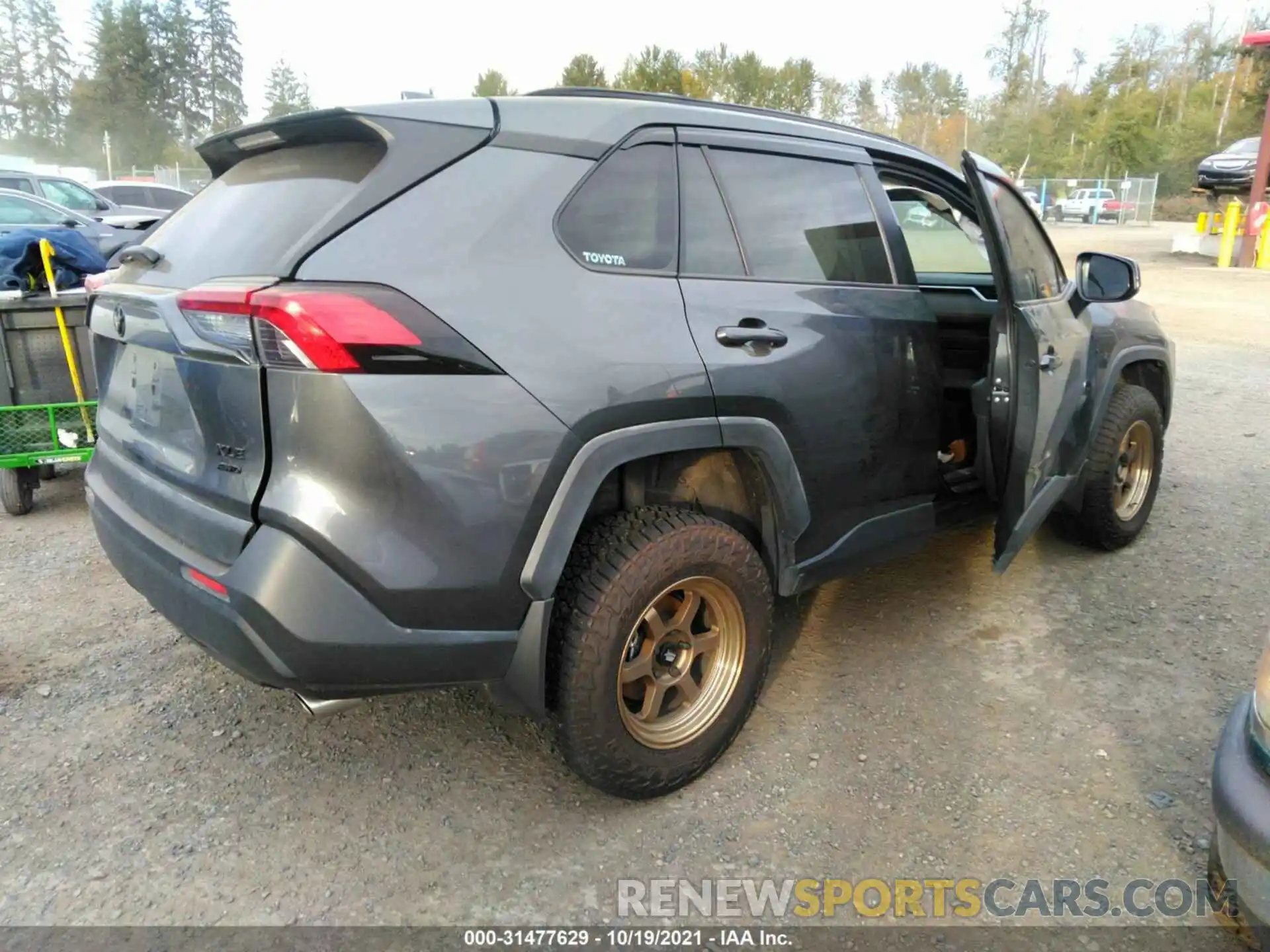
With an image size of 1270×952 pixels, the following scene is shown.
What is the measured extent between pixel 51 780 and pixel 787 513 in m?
2.35

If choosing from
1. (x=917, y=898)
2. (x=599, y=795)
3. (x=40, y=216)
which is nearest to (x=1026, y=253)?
(x=917, y=898)

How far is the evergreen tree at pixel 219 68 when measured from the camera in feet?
180

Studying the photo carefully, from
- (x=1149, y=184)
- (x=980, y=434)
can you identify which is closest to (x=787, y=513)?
(x=980, y=434)

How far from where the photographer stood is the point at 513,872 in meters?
2.33

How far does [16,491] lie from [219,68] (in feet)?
201

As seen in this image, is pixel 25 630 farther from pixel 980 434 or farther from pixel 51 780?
pixel 980 434

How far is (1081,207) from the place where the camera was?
39.5m

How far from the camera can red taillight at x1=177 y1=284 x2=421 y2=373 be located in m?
1.91

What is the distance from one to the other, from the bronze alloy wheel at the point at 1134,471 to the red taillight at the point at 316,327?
3.69 m

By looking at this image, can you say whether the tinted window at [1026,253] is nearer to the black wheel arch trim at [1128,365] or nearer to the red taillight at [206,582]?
the black wheel arch trim at [1128,365]

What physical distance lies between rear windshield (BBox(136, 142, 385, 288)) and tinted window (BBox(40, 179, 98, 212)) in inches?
520

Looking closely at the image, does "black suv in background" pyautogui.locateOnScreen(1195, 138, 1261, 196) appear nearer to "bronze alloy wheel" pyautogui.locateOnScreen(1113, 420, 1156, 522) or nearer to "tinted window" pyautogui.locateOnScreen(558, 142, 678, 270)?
"bronze alloy wheel" pyautogui.locateOnScreen(1113, 420, 1156, 522)

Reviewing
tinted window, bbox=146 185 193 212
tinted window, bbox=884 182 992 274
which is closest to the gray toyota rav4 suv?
tinted window, bbox=884 182 992 274

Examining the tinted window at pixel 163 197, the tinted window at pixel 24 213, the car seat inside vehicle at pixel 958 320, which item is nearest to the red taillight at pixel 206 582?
the car seat inside vehicle at pixel 958 320
